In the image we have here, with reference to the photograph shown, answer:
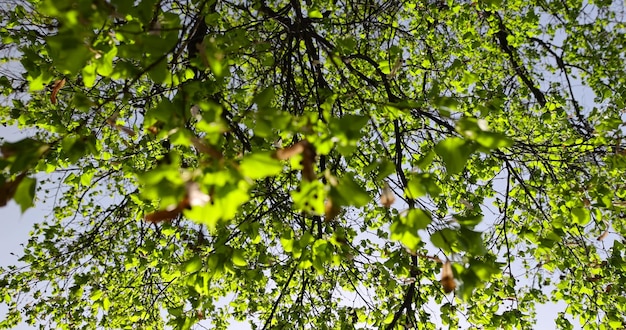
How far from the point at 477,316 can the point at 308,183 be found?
2.89 m

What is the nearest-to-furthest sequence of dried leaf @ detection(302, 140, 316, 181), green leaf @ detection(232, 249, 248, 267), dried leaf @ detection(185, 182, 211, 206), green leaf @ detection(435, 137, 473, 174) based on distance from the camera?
1. dried leaf @ detection(185, 182, 211, 206)
2. dried leaf @ detection(302, 140, 316, 181)
3. green leaf @ detection(435, 137, 473, 174)
4. green leaf @ detection(232, 249, 248, 267)

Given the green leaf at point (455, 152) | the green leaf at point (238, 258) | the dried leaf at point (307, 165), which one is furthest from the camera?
the green leaf at point (238, 258)

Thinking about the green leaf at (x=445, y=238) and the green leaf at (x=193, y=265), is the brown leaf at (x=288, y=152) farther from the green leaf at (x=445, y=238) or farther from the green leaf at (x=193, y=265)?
the green leaf at (x=193, y=265)

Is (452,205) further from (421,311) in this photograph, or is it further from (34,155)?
(34,155)

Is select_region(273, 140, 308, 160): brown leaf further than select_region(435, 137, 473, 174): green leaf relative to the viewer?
No

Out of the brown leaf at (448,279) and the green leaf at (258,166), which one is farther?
the brown leaf at (448,279)

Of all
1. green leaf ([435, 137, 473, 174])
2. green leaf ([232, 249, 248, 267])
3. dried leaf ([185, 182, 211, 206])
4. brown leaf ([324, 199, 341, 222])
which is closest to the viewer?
dried leaf ([185, 182, 211, 206])

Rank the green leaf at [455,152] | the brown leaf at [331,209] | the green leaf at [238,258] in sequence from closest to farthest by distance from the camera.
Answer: the brown leaf at [331,209]
the green leaf at [455,152]
the green leaf at [238,258]

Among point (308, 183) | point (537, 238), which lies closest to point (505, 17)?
point (537, 238)

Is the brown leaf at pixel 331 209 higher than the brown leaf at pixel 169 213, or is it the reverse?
the brown leaf at pixel 331 209

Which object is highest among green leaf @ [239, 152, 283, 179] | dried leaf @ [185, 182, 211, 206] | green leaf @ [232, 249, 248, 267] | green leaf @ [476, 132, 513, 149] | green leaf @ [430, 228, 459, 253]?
green leaf @ [476, 132, 513, 149]

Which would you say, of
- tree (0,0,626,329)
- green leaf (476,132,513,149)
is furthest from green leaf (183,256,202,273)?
green leaf (476,132,513,149)

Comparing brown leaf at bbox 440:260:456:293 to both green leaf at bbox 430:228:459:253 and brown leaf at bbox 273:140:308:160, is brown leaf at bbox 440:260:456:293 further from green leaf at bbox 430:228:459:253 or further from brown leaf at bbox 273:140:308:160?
brown leaf at bbox 273:140:308:160

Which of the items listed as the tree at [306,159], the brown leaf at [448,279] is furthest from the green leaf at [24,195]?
the brown leaf at [448,279]
